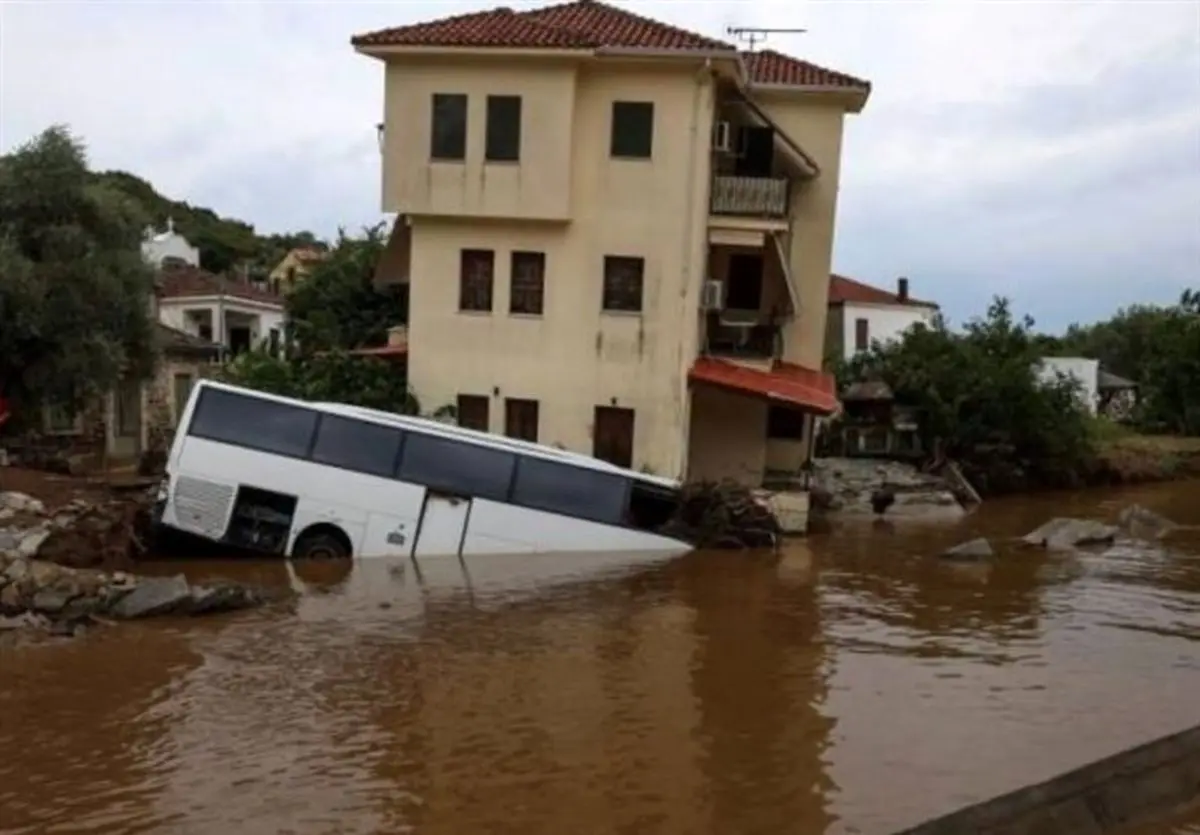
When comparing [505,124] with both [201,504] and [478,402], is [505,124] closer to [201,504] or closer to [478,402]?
[478,402]

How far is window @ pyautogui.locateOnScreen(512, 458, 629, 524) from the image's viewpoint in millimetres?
22625

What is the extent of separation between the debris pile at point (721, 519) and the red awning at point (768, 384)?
3178 mm

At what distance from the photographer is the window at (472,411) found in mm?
29938

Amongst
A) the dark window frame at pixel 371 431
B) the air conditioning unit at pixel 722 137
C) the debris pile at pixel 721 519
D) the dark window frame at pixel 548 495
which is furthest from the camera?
the air conditioning unit at pixel 722 137

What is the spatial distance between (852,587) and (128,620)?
10.6 m

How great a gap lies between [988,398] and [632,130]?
56.3 feet

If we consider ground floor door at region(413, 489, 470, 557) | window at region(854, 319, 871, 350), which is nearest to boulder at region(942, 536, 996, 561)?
ground floor door at region(413, 489, 470, 557)

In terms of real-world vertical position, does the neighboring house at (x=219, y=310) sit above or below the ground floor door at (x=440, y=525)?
above

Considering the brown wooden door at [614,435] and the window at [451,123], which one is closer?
the window at [451,123]

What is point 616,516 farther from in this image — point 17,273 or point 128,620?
point 17,273

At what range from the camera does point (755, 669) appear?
14375 millimetres

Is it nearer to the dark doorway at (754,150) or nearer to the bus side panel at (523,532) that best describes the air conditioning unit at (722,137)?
the dark doorway at (754,150)

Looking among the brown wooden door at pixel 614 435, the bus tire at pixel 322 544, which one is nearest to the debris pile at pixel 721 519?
the brown wooden door at pixel 614 435

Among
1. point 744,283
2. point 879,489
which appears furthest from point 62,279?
point 879,489
